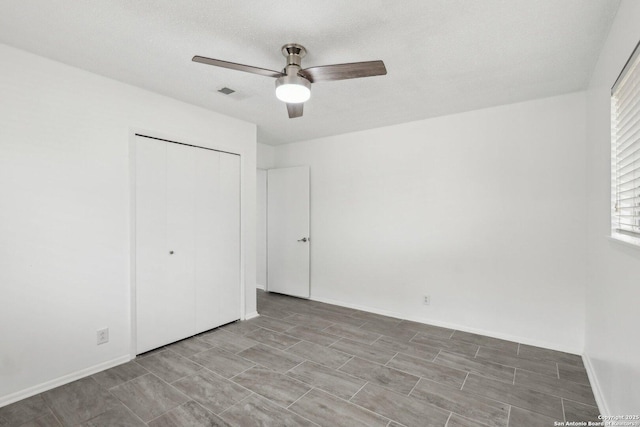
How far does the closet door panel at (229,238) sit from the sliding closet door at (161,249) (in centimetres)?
40

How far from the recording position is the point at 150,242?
9.86ft

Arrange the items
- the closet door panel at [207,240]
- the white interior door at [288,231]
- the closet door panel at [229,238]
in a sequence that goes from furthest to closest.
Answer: the white interior door at [288,231] → the closet door panel at [229,238] → the closet door panel at [207,240]

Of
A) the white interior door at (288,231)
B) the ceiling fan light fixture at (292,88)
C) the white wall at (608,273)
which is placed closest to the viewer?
the white wall at (608,273)

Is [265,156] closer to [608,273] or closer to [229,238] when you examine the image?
[229,238]

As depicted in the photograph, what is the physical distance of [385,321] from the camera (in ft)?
12.7

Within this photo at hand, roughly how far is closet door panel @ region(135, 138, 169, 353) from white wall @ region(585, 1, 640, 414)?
3.48 metres

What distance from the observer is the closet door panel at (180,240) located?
317 cm

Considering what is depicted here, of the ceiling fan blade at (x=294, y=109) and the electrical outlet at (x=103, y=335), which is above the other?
the ceiling fan blade at (x=294, y=109)

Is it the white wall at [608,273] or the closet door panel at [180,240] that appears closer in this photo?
the white wall at [608,273]

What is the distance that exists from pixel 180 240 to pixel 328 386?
2.06 metres

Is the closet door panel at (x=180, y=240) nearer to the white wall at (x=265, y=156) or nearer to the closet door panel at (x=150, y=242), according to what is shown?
the closet door panel at (x=150, y=242)

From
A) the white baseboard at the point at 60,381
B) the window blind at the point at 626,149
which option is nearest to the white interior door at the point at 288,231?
the white baseboard at the point at 60,381

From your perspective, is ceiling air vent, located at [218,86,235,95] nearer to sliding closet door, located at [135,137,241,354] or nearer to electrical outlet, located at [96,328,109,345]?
sliding closet door, located at [135,137,241,354]

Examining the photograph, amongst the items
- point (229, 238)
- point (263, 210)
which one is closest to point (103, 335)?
point (229, 238)
